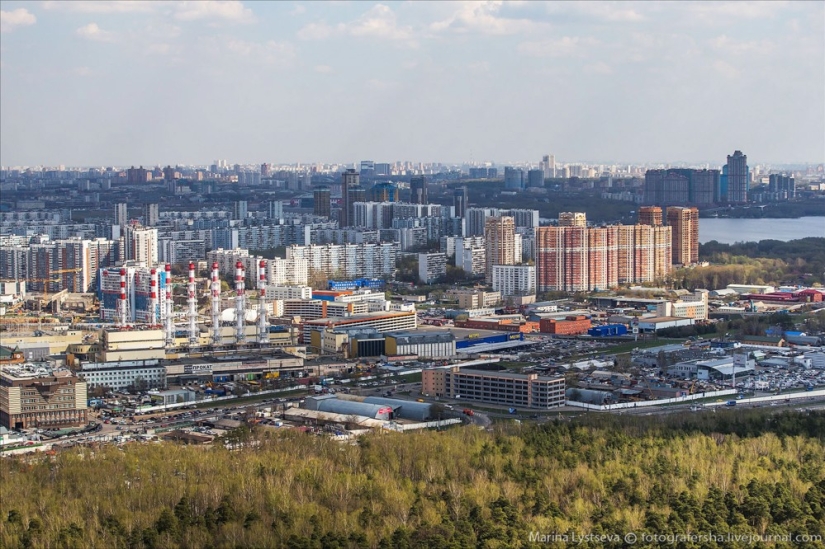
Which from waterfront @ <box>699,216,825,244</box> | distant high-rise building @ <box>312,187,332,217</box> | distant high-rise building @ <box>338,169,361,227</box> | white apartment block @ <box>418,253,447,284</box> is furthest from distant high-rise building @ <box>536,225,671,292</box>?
distant high-rise building @ <box>312,187,332,217</box>

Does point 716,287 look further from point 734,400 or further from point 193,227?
point 193,227

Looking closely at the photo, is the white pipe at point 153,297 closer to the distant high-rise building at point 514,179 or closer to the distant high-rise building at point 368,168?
the distant high-rise building at point 514,179

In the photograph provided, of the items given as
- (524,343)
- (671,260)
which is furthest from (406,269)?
(524,343)

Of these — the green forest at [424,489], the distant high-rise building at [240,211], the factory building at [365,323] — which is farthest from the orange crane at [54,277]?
the distant high-rise building at [240,211]

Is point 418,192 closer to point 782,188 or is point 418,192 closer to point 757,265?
point 782,188

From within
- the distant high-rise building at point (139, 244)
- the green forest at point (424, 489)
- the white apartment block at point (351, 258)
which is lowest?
the green forest at point (424, 489)

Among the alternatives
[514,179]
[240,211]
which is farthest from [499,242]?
[514,179]

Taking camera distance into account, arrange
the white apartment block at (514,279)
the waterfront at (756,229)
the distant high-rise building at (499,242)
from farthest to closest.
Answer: the waterfront at (756,229) → the distant high-rise building at (499,242) → the white apartment block at (514,279)
